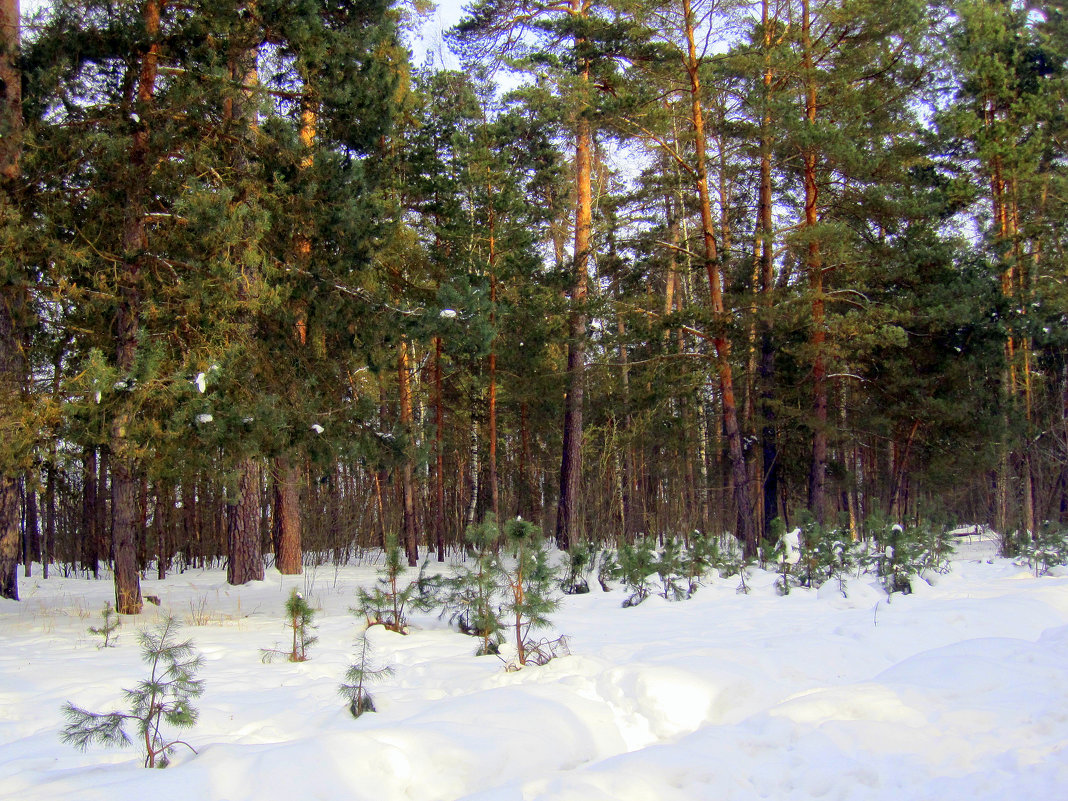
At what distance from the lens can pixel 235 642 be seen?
7.57 m

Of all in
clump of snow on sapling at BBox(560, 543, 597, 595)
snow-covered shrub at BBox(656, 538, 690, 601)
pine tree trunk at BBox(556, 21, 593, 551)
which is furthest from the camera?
pine tree trunk at BBox(556, 21, 593, 551)

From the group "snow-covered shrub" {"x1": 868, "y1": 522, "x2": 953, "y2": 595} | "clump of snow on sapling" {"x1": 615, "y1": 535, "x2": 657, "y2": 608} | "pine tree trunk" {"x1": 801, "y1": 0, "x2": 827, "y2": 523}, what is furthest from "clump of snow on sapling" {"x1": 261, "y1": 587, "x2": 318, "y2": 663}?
"pine tree trunk" {"x1": 801, "y1": 0, "x2": 827, "y2": 523}

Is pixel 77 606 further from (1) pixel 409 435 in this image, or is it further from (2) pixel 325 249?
(2) pixel 325 249

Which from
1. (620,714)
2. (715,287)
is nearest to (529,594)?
(620,714)

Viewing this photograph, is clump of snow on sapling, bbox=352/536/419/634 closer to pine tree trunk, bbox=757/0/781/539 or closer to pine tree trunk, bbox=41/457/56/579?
pine tree trunk, bbox=41/457/56/579

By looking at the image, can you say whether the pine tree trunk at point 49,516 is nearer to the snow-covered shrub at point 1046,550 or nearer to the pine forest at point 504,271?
the pine forest at point 504,271

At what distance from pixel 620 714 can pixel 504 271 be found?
12979mm

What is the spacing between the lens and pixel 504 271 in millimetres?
16938

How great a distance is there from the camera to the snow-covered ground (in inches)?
140

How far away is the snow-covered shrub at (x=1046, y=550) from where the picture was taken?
11844 mm

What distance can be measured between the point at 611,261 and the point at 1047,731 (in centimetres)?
1469

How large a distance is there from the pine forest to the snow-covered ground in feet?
2.87

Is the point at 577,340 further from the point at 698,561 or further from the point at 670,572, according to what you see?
the point at 670,572

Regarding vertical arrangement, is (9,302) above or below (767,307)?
below
